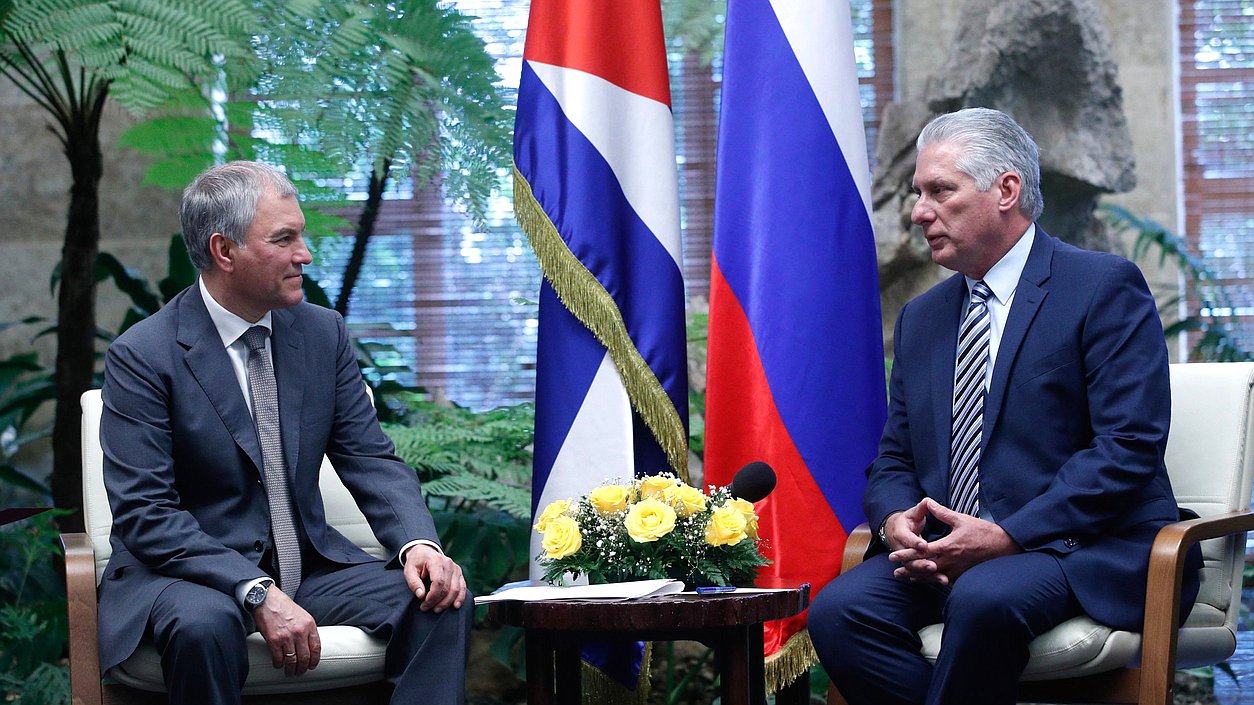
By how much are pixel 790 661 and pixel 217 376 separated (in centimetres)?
148

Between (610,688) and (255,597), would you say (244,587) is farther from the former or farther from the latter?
(610,688)

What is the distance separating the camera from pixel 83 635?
2.36 metres

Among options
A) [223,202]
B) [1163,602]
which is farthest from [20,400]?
[1163,602]

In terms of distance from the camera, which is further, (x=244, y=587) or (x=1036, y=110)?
(x=1036, y=110)

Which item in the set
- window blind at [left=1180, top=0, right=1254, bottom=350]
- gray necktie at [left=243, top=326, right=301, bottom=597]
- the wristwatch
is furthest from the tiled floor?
the wristwatch

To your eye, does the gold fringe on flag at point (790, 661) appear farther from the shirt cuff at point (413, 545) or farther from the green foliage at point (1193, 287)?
the green foliage at point (1193, 287)

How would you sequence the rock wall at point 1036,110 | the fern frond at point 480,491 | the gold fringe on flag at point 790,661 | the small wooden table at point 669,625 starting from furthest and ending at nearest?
the rock wall at point 1036,110, the fern frond at point 480,491, the gold fringe on flag at point 790,661, the small wooden table at point 669,625

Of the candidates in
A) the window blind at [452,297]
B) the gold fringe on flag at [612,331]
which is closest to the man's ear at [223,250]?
the gold fringe on flag at [612,331]

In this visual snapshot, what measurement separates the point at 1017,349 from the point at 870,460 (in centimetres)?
61

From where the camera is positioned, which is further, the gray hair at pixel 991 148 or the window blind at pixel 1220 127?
the window blind at pixel 1220 127

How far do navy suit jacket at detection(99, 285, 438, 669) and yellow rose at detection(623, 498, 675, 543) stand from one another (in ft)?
1.83

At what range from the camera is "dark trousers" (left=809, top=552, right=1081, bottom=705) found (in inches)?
91.3

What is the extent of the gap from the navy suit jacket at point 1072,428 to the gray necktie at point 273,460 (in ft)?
4.18

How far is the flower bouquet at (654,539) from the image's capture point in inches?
92.4
